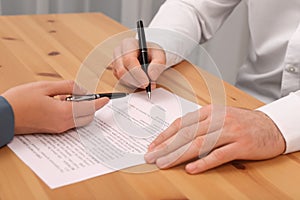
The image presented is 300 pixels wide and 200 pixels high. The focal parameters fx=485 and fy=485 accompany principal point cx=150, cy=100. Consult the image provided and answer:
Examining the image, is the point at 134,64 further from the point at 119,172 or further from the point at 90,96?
the point at 119,172

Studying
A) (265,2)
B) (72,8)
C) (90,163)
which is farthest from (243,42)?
(90,163)

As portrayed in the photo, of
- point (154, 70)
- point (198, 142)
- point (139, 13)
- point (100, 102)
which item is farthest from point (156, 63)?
point (139, 13)

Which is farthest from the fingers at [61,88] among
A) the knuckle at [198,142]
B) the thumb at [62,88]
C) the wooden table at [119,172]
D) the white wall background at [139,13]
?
the white wall background at [139,13]

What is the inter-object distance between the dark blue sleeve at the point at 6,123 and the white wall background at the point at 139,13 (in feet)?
4.11

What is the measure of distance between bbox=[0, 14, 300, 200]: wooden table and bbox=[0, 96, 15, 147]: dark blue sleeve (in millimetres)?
17

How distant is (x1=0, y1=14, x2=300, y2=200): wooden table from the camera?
0.66 meters

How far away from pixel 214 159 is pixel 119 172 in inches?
5.7

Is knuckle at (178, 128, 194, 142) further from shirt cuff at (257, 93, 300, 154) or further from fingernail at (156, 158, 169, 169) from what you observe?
shirt cuff at (257, 93, 300, 154)

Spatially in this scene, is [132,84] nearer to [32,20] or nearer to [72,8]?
[32,20]

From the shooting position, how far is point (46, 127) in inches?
30.7

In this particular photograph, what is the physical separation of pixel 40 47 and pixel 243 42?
54.3 inches

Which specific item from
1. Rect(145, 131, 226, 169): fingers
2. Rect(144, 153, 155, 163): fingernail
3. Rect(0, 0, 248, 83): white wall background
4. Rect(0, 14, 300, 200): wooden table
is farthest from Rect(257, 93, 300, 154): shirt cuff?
Rect(0, 0, 248, 83): white wall background

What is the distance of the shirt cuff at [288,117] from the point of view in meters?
0.81

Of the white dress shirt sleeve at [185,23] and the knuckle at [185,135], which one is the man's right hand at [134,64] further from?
the knuckle at [185,135]
